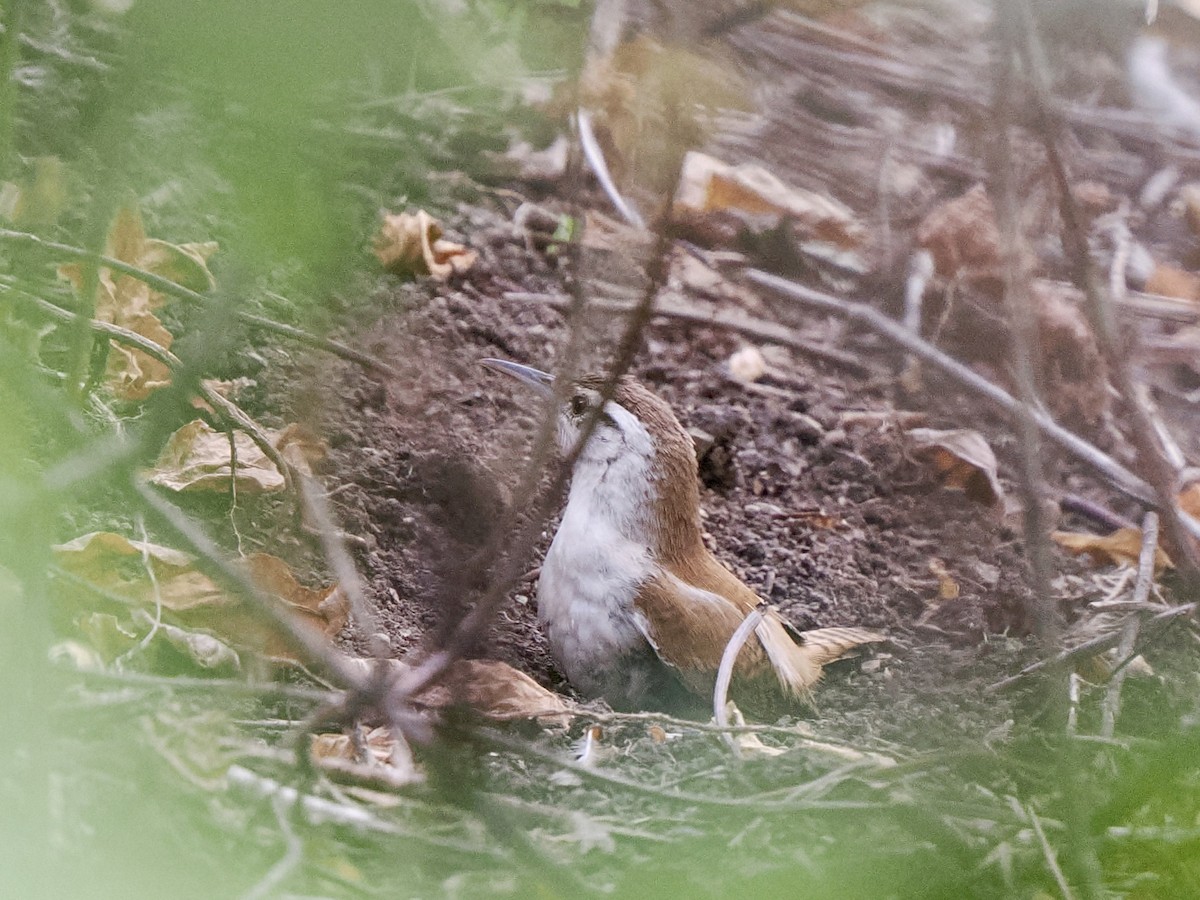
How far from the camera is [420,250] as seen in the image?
470cm

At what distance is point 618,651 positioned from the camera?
3480 mm

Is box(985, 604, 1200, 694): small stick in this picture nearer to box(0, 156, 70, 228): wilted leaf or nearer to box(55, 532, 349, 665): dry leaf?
box(55, 532, 349, 665): dry leaf

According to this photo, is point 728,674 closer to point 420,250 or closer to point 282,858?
point 282,858

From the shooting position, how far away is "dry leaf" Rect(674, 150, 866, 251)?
5688 millimetres

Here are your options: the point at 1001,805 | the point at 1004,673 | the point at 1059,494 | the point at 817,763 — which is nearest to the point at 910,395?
the point at 1059,494

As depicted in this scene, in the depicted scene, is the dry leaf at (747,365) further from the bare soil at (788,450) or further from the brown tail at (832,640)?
the brown tail at (832,640)

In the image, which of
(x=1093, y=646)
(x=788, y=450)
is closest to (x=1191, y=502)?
(x=788, y=450)

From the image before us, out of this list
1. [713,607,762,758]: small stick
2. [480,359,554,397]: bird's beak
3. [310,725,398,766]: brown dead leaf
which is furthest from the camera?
[480,359,554,397]: bird's beak

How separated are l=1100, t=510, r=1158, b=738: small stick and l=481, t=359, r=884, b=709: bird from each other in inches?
31.0

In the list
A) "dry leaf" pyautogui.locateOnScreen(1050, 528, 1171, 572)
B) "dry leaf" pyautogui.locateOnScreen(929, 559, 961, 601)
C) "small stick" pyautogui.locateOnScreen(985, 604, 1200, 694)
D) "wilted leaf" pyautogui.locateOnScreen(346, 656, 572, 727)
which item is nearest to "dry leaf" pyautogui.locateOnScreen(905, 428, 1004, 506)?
"dry leaf" pyautogui.locateOnScreen(1050, 528, 1171, 572)

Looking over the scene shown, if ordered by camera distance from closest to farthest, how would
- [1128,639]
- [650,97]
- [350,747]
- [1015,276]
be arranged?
[1015,276] < [350,747] < [1128,639] < [650,97]

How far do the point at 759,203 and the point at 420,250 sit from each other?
75.1 inches

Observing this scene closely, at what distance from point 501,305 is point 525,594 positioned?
4.84 ft

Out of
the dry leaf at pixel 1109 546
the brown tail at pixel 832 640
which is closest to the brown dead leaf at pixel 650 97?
the brown tail at pixel 832 640
